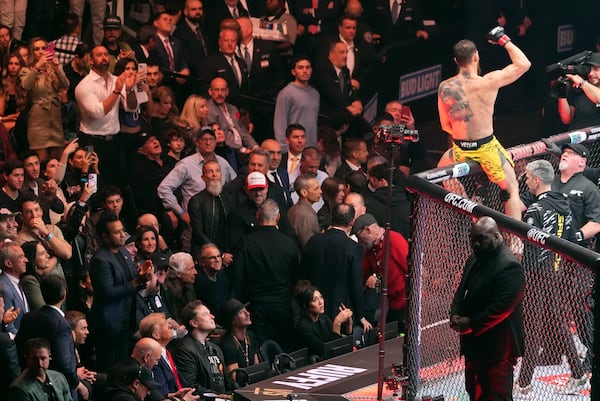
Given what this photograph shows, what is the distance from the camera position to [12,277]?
36.4 feet

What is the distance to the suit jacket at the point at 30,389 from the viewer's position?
10.1 m

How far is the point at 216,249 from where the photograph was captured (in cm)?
1239

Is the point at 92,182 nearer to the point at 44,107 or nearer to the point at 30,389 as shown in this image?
the point at 44,107

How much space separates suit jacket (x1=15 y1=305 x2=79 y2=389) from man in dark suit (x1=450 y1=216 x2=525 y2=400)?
129 inches

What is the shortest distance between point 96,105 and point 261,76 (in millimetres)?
2914

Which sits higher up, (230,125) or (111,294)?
(230,125)

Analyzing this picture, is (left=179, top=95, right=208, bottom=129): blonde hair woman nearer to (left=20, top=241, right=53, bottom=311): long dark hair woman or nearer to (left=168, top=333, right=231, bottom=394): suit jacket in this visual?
(left=20, top=241, right=53, bottom=311): long dark hair woman

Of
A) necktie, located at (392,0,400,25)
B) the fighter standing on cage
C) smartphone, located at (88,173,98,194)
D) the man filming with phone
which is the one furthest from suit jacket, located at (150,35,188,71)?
the fighter standing on cage

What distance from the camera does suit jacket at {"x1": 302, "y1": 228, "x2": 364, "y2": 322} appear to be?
12430 mm

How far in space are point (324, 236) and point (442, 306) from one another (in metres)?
2.92

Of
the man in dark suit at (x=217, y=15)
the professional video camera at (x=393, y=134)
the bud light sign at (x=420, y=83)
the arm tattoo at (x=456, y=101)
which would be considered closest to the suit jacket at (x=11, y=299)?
the professional video camera at (x=393, y=134)

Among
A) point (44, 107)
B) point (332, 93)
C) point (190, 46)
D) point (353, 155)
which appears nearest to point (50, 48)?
point (44, 107)

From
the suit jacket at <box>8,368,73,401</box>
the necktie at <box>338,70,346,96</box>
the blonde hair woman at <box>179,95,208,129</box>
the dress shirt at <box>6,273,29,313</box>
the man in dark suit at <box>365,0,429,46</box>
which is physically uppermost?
the man in dark suit at <box>365,0,429,46</box>

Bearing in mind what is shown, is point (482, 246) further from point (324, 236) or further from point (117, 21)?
point (117, 21)
